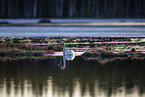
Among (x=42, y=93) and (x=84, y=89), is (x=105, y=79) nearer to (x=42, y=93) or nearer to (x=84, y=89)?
(x=84, y=89)

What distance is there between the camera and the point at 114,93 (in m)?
12.7

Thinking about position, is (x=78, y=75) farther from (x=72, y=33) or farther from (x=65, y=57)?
(x=72, y=33)

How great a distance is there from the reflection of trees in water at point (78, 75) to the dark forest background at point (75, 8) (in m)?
35.8

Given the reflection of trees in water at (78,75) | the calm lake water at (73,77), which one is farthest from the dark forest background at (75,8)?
the reflection of trees in water at (78,75)

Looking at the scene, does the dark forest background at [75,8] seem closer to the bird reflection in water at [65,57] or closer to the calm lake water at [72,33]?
the calm lake water at [72,33]

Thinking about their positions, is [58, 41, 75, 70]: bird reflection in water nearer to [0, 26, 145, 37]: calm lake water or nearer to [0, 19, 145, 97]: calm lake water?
[0, 19, 145, 97]: calm lake water

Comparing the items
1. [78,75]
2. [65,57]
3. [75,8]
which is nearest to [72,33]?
[75,8]

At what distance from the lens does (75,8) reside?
56500 mm

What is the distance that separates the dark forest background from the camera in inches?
2194

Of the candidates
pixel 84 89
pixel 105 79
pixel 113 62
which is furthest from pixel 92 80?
pixel 113 62

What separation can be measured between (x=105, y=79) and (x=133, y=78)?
91cm

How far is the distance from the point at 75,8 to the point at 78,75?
41.0 m

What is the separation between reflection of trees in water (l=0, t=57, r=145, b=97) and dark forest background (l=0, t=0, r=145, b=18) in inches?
1409

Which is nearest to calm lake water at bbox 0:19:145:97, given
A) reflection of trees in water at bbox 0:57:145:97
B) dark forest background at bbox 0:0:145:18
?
reflection of trees in water at bbox 0:57:145:97
